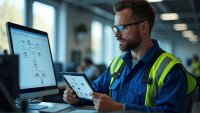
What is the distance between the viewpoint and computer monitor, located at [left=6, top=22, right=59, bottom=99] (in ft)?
3.58

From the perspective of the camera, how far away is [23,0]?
5.43 meters

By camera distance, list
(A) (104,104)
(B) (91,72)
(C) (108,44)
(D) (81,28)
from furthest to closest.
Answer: (C) (108,44), (D) (81,28), (B) (91,72), (A) (104,104)

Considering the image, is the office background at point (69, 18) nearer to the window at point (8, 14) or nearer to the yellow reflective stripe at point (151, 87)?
the window at point (8, 14)

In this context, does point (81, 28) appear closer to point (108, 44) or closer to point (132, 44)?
point (108, 44)

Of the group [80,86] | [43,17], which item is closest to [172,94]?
[80,86]

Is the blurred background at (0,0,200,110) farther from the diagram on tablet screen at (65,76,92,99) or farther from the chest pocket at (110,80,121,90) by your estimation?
the diagram on tablet screen at (65,76,92,99)

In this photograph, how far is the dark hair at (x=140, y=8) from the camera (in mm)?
1588

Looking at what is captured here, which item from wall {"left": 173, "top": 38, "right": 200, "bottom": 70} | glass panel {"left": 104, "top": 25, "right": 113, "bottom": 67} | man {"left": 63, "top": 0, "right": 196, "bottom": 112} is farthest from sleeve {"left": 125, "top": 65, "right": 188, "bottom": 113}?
wall {"left": 173, "top": 38, "right": 200, "bottom": 70}

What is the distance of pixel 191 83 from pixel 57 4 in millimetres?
6206

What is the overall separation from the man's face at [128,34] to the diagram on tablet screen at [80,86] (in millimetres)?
532

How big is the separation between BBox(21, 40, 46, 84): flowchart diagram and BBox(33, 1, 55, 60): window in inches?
187

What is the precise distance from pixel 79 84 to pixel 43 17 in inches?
212

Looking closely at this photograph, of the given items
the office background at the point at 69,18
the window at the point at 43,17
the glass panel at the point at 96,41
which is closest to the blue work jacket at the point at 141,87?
the office background at the point at 69,18

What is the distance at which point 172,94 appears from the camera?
1110 mm
